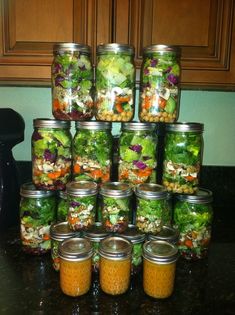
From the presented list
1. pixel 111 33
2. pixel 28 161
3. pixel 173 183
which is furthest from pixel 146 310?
pixel 28 161

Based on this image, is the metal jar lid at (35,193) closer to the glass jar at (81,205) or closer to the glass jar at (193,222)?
the glass jar at (81,205)

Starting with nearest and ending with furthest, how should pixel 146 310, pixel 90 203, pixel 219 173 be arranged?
pixel 146 310 < pixel 90 203 < pixel 219 173

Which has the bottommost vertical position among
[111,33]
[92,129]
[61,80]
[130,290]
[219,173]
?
[130,290]

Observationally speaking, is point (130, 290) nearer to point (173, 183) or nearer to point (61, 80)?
point (173, 183)

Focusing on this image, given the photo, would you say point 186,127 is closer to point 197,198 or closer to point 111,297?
point 197,198

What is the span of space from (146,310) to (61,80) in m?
0.61

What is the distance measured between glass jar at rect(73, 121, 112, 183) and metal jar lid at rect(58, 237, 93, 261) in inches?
7.1

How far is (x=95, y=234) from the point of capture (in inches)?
32.2

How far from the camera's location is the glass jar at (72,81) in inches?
33.7

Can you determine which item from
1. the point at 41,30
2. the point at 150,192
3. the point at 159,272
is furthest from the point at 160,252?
the point at 41,30

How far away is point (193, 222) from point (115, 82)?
44cm

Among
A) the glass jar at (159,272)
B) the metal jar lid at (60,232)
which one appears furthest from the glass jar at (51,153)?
the glass jar at (159,272)

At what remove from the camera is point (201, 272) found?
872mm

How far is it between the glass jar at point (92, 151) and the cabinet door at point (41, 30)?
0.19m
